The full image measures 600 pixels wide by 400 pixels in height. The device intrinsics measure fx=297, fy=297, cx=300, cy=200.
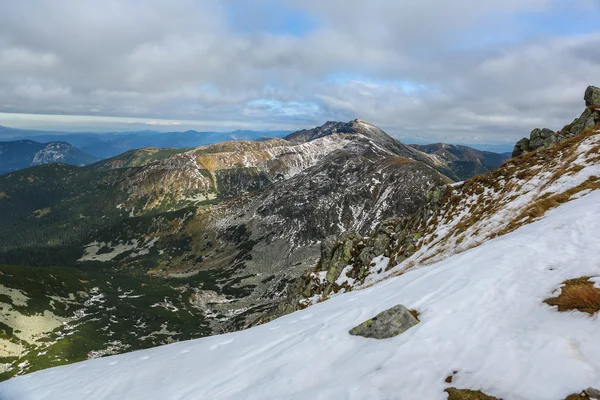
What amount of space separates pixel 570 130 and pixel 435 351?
5303cm

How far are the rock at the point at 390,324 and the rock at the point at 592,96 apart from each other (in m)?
59.9

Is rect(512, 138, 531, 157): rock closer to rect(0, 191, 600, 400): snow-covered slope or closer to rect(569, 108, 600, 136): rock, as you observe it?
rect(569, 108, 600, 136): rock

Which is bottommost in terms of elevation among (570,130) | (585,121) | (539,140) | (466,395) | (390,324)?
(390,324)

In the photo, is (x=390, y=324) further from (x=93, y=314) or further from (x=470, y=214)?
(x=93, y=314)

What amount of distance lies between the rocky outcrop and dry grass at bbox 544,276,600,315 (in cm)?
4379

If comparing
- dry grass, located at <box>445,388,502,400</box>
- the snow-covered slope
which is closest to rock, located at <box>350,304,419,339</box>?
the snow-covered slope

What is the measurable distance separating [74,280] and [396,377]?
20989cm

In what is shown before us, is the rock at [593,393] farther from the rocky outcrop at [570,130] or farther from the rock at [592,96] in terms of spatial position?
the rock at [592,96]

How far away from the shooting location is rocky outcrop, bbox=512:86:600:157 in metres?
41.5

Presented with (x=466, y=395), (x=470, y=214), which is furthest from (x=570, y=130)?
(x=466, y=395)

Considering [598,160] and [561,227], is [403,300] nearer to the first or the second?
[561,227]

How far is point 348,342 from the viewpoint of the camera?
1204 cm

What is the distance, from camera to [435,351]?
927cm

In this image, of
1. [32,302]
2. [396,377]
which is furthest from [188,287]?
[396,377]
